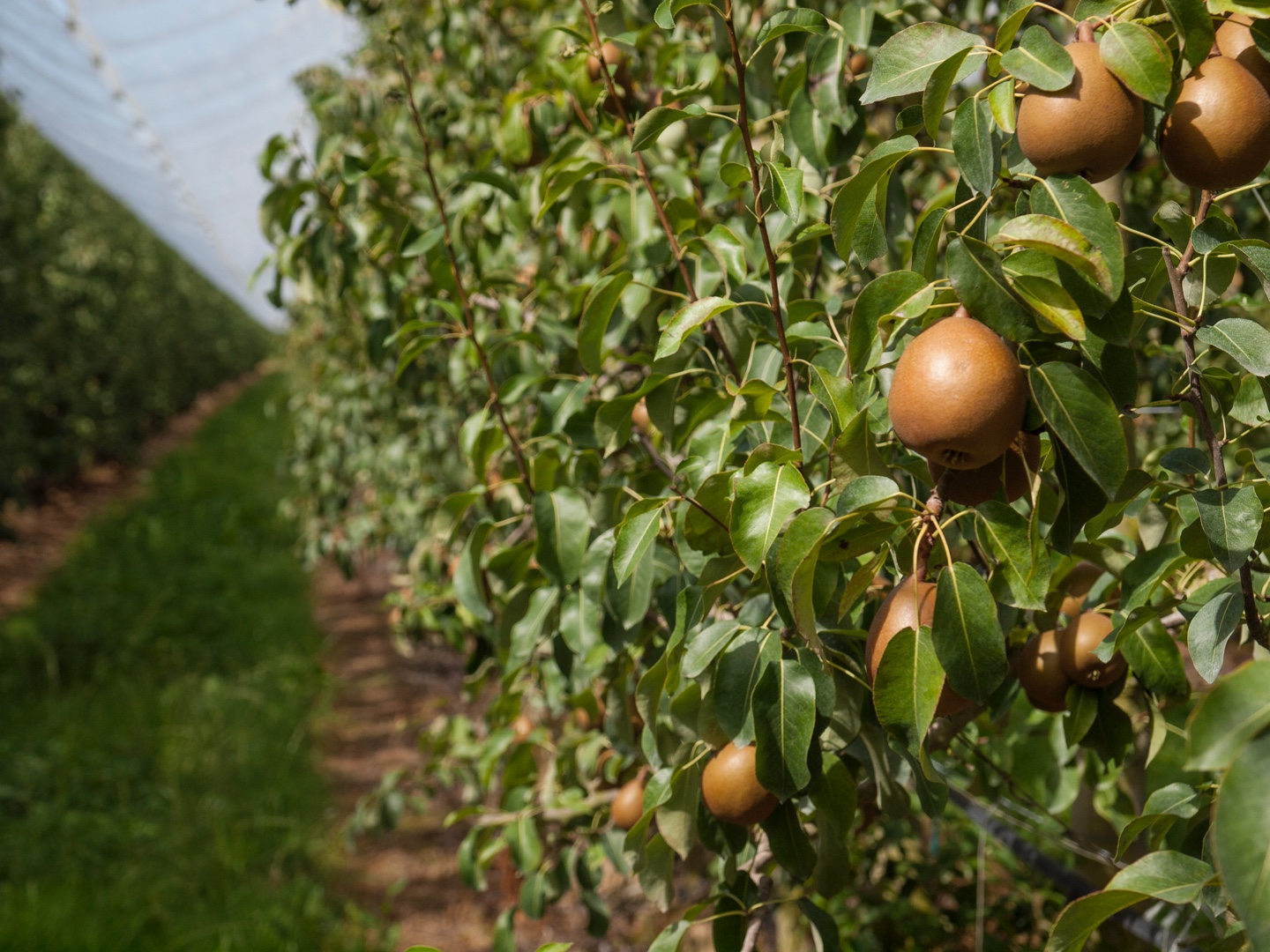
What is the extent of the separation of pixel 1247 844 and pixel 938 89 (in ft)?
1.75

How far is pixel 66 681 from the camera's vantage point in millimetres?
4785

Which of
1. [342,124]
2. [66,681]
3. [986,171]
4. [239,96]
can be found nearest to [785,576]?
[986,171]

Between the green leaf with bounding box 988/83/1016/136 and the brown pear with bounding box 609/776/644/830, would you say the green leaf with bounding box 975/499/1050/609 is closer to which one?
the green leaf with bounding box 988/83/1016/136

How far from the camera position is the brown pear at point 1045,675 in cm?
Answer: 96

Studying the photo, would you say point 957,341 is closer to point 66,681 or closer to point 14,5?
point 66,681

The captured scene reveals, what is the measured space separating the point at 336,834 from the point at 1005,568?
11.7ft

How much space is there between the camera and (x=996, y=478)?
2.47ft

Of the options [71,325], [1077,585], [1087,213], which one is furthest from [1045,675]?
[71,325]

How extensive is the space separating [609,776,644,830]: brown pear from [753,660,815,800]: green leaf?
2.01ft

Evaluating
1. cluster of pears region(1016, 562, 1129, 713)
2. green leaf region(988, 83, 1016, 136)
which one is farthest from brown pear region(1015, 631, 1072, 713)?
green leaf region(988, 83, 1016, 136)

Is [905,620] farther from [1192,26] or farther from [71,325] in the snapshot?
[71,325]

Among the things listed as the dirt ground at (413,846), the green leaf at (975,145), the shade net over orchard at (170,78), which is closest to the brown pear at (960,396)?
the green leaf at (975,145)

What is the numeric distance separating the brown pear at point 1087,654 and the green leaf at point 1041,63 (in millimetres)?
520

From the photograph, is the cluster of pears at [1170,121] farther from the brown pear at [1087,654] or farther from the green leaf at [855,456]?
the brown pear at [1087,654]
